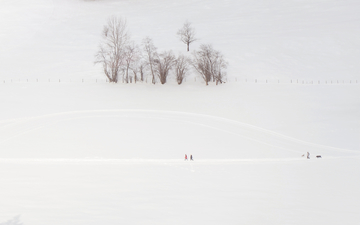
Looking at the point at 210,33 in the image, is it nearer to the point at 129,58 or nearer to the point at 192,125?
the point at 129,58

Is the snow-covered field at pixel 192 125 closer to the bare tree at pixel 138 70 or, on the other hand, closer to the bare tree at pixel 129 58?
the bare tree at pixel 138 70

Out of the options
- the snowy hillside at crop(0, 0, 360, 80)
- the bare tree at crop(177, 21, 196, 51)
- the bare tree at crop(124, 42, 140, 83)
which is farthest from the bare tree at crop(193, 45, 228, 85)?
the bare tree at crop(177, 21, 196, 51)

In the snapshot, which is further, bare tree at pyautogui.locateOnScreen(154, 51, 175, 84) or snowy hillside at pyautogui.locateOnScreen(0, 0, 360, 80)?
snowy hillside at pyautogui.locateOnScreen(0, 0, 360, 80)

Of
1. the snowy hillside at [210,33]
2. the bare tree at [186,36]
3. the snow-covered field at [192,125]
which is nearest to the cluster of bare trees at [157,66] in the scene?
the snow-covered field at [192,125]

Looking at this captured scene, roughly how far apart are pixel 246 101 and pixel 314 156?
14726 millimetres

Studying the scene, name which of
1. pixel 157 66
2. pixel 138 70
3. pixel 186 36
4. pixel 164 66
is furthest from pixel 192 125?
pixel 186 36

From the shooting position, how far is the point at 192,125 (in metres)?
35.3

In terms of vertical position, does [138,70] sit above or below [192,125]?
above

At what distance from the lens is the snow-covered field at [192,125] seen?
1702 cm

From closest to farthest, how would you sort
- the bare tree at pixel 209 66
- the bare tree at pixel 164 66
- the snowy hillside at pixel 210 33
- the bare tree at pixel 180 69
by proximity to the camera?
1. the bare tree at pixel 164 66
2. the bare tree at pixel 180 69
3. the bare tree at pixel 209 66
4. the snowy hillside at pixel 210 33

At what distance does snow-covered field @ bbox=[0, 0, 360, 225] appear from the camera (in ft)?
55.8

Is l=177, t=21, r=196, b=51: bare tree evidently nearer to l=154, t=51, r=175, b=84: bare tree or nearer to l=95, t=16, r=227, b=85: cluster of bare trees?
l=95, t=16, r=227, b=85: cluster of bare trees

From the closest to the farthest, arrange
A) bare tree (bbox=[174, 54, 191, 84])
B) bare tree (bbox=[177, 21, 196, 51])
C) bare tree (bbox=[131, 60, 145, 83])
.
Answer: bare tree (bbox=[174, 54, 191, 84]) → bare tree (bbox=[131, 60, 145, 83]) → bare tree (bbox=[177, 21, 196, 51])

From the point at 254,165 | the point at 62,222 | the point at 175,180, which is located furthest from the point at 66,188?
the point at 254,165
